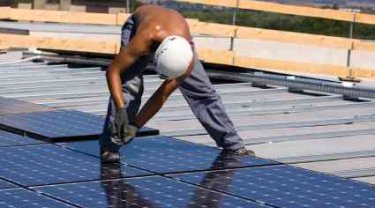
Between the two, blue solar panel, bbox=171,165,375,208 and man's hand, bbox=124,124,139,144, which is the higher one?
man's hand, bbox=124,124,139,144

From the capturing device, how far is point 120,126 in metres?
6.66

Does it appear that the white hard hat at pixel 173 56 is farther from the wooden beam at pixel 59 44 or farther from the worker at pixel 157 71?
the wooden beam at pixel 59 44

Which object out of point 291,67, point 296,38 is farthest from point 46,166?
point 296,38

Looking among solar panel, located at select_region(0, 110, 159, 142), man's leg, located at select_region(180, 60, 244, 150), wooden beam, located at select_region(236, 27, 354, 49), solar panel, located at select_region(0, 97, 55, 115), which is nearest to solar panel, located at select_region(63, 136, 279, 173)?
man's leg, located at select_region(180, 60, 244, 150)

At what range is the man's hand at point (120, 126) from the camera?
660 cm

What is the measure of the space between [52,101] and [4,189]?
15.9 feet

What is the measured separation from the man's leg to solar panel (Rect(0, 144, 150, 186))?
769 mm

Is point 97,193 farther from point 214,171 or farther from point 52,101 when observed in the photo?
point 52,101

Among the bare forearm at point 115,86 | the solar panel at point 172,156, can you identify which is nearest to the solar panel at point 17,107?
the solar panel at point 172,156

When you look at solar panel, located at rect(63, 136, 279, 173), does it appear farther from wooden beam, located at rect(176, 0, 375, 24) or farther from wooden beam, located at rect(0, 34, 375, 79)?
wooden beam, located at rect(176, 0, 375, 24)

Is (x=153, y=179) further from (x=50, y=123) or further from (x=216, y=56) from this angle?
(x=216, y=56)

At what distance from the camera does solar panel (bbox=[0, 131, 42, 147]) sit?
25.6 feet

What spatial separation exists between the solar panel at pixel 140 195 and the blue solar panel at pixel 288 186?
0.59 feet

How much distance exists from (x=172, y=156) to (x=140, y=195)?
1.36 m
